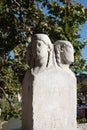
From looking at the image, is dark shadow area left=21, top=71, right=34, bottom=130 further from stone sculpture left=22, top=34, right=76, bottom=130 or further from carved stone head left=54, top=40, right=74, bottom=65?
carved stone head left=54, top=40, right=74, bottom=65

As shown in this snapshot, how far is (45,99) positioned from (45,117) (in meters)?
0.26

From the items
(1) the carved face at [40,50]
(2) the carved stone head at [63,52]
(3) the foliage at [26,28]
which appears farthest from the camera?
(3) the foliage at [26,28]

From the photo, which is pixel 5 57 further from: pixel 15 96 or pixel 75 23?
pixel 75 23

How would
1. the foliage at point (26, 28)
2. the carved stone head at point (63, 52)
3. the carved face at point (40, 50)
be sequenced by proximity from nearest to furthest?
1. the carved face at point (40, 50)
2. the carved stone head at point (63, 52)
3. the foliage at point (26, 28)

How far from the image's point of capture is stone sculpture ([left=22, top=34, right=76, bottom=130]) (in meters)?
5.13

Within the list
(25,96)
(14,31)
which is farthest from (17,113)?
(25,96)

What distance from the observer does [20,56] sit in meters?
10.6

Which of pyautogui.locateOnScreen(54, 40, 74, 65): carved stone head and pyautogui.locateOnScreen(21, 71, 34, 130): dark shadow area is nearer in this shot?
pyautogui.locateOnScreen(21, 71, 34, 130): dark shadow area

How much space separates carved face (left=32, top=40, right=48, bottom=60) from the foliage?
3.77 metres

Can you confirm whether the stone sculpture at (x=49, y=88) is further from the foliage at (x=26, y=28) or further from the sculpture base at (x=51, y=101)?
the foliage at (x=26, y=28)

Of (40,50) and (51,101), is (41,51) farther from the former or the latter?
(51,101)

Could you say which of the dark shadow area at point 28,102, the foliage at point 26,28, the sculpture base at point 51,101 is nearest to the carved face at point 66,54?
the sculpture base at point 51,101

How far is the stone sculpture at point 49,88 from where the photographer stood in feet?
16.8

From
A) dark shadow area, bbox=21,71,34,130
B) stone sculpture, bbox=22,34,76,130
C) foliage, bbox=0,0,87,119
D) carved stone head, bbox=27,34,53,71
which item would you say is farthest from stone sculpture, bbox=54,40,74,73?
foliage, bbox=0,0,87,119
